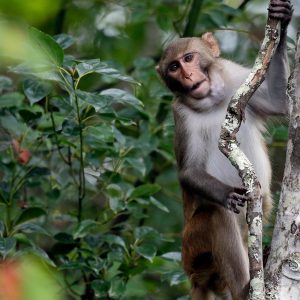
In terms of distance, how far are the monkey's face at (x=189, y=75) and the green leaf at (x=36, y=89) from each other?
877 mm

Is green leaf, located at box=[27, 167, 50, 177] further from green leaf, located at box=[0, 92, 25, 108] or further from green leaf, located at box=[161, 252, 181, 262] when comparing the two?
green leaf, located at box=[161, 252, 181, 262]

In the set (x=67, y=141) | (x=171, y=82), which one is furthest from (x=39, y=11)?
(x=67, y=141)

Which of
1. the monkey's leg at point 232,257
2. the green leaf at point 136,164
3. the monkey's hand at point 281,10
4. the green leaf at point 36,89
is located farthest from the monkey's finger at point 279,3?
the green leaf at point 136,164

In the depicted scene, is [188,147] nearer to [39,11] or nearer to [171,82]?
[171,82]

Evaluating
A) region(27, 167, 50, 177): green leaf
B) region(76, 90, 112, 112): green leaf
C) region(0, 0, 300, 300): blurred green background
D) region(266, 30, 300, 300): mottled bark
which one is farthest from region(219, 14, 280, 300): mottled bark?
region(27, 167, 50, 177): green leaf

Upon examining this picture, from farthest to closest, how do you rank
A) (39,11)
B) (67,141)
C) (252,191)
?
(67,141) < (252,191) < (39,11)

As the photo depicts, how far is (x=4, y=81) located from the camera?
536cm

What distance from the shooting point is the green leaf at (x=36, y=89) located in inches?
179

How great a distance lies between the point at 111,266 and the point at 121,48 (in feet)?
11.5

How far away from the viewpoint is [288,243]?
290 centimetres

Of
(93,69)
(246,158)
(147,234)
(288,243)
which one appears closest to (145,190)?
(147,234)

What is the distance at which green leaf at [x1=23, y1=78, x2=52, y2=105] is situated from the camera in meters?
4.54

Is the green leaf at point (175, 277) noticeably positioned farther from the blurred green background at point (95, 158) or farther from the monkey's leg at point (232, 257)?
the monkey's leg at point (232, 257)

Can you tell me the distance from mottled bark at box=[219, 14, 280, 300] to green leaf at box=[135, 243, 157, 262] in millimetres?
1934
